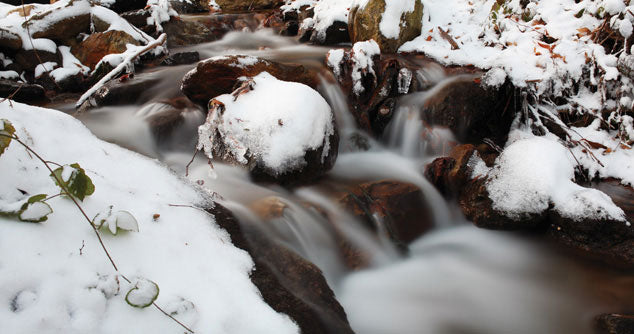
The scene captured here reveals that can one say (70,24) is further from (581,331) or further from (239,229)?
(581,331)

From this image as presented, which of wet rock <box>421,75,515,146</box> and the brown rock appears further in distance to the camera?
wet rock <box>421,75,515,146</box>

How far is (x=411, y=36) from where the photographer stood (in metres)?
6.42

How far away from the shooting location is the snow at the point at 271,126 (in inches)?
130

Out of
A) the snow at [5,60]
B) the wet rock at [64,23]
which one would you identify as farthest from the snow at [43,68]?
the wet rock at [64,23]

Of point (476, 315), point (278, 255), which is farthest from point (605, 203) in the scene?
point (278, 255)

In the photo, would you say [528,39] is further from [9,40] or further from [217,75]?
[9,40]

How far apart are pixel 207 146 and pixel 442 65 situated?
4158 mm

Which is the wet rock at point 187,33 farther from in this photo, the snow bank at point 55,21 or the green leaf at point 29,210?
the green leaf at point 29,210

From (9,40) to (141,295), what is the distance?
23.6ft

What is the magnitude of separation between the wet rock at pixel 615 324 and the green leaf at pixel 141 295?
2.90 metres

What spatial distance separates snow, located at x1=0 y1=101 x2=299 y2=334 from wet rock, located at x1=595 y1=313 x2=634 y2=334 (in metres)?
2.29

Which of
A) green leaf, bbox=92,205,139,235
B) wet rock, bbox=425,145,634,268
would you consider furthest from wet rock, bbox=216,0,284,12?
green leaf, bbox=92,205,139,235

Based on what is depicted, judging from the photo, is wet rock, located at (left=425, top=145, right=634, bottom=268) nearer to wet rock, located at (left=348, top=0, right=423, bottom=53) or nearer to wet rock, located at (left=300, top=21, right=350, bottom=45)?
wet rock, located at (left=348, top=0, right=423, bottom=53)

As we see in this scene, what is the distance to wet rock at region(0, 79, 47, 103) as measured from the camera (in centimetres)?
499
